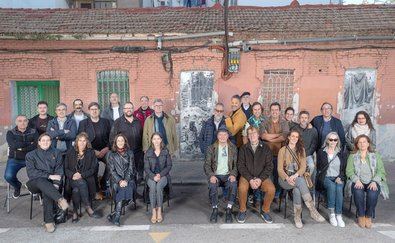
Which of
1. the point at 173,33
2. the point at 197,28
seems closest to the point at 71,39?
the point at 173,33

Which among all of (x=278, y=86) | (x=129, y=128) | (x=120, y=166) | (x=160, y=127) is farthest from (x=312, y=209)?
(x=278, y=86)

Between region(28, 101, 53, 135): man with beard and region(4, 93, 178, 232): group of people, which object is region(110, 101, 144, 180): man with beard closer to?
region(4, 93, 178, 232): group of people

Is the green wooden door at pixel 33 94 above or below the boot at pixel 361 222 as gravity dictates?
above

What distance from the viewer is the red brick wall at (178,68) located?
29.8 ft

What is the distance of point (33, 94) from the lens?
9.64 m

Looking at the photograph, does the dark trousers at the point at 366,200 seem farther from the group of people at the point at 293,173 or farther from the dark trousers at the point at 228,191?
the dark trousers at the point at 228,191

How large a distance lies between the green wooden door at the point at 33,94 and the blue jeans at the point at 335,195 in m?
7.70

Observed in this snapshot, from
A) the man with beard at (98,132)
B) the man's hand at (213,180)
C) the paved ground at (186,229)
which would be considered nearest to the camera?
the paved ground at (186,229)

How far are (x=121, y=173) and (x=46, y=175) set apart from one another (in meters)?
1.19

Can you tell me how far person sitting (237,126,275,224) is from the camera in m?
5.49

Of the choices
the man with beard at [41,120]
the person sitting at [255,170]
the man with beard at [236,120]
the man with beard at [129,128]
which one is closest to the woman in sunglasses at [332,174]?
the person sitting at [255,170]

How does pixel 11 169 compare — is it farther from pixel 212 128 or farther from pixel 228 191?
pixel 228 191

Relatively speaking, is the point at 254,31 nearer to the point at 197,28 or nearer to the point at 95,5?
the point at 197,28

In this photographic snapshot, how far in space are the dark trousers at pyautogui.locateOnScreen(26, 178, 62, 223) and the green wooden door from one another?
490cm
